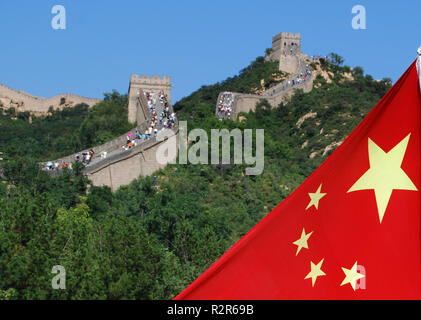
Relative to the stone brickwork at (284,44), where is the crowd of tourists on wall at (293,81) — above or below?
below

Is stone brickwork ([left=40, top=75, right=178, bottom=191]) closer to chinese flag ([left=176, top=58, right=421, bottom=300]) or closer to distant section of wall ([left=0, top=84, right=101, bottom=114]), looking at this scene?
chinese flag ([left=176, top=58, right=421, bottom=300])

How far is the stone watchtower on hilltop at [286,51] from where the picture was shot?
8794 centimetres

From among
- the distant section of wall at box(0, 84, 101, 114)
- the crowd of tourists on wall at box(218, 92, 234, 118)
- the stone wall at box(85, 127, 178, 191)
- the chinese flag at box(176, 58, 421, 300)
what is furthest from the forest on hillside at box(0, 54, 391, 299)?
the chinese flag at box(176, 58, 421, 300)

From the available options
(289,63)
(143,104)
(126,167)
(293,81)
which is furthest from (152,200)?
(289,63)

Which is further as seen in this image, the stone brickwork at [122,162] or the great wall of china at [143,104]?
the great wall of china at [143,104]

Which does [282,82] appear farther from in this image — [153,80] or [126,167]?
[126,167]

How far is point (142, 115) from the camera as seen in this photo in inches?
2566

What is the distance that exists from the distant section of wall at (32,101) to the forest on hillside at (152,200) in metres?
13.1

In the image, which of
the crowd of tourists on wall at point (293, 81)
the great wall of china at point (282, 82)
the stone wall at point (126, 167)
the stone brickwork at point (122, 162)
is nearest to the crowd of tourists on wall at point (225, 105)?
the great wall of china at point (282, 82)

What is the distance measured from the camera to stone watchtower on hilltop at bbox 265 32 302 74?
289 ft

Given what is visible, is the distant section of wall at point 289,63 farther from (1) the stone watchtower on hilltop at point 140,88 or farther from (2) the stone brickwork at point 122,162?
(2) the stone brickwork at point 122,162

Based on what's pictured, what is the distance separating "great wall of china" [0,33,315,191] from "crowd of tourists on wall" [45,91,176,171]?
189 millimetres

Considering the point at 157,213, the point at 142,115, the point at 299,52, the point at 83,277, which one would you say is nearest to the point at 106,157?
the point at 157,213

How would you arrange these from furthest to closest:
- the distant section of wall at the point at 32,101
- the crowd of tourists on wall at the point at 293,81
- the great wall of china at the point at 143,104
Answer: the distant section of wall at the point at 32,101 → the crowd of tourists on wall at the point at 293,81 → the great wall of china at the point at 143,104
